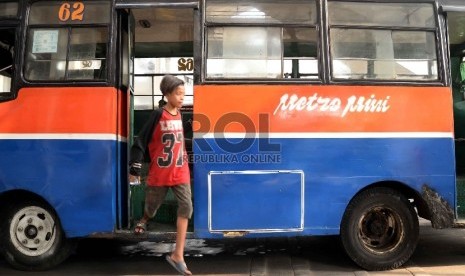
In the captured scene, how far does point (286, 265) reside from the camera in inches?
203

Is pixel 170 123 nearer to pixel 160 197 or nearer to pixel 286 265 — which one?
pixel 160 197

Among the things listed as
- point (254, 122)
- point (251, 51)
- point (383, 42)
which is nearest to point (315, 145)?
point (254, 122)

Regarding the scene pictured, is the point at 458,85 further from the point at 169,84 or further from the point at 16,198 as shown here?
the point at 16,198

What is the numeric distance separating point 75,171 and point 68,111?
24.0 inches

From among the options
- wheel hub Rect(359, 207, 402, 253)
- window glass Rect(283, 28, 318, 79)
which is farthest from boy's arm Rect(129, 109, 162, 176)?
wheel hub Rect(359, 207, 402, 253)

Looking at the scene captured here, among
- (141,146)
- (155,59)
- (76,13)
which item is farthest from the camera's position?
(155,59)

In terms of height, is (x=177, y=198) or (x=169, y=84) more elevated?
(x=169, y=84)

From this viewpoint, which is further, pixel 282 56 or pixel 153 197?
pixel 282 56

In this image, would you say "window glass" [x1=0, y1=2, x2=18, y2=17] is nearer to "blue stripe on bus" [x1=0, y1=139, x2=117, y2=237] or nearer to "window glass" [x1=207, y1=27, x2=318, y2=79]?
"blue stripe on bus" [x1=0, y1=139, x2=117, y2=237]

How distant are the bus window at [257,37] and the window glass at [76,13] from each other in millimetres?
1075

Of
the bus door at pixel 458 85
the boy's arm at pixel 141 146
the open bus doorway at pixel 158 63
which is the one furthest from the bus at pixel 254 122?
the bus door at pixel 458 85

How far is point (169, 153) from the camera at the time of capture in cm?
416

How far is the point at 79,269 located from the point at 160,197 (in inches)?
61.1

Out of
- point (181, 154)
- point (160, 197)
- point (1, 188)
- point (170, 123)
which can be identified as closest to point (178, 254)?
point (160, 197)
